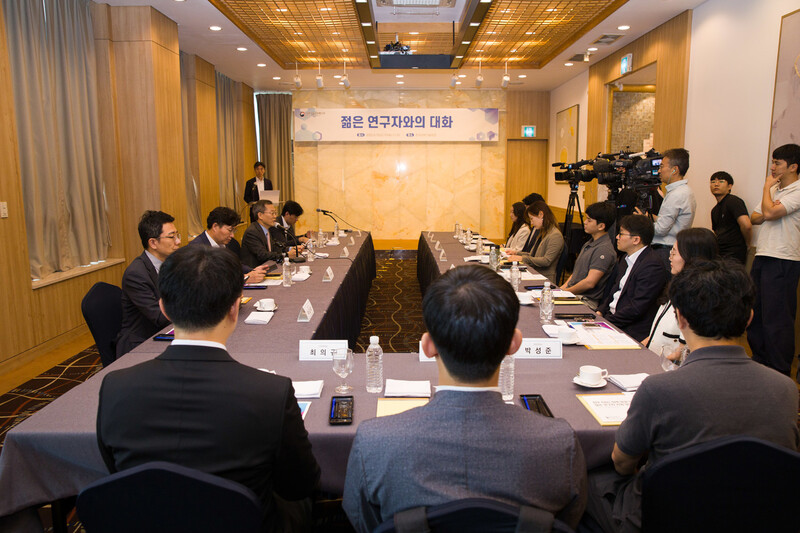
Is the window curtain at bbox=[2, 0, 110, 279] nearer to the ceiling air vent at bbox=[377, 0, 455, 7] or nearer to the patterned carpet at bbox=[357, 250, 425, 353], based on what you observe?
the patterned carpet at bbox=[357, 250, 425, 353]

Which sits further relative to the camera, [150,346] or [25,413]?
[25,413]

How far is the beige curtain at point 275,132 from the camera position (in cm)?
1059

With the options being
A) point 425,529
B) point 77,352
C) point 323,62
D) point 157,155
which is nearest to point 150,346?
point 425,529

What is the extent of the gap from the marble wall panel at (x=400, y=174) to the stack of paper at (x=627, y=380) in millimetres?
8676

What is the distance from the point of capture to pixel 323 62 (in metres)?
8.14

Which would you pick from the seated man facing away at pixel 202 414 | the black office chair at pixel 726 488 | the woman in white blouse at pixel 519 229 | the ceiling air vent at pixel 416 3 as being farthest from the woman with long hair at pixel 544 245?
the seated man facing away at pixel 202 414

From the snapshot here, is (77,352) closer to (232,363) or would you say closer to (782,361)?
(232,363)

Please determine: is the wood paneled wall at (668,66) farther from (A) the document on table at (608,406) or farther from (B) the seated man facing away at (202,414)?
(B) the seated man facing away at (202,414)

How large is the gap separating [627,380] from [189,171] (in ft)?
22.0

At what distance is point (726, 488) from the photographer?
121cm

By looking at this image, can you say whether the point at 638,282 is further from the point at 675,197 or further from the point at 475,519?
the point at 475,519

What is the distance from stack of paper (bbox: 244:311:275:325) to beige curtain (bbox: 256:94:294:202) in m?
8.25

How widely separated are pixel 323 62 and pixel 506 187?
477cm

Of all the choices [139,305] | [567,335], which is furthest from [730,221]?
[139,305]
